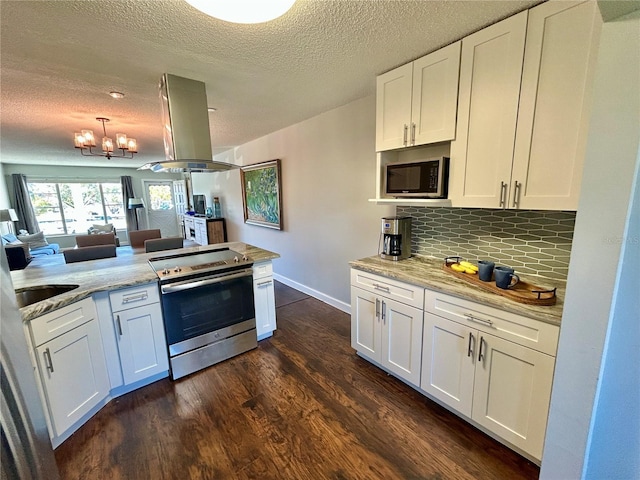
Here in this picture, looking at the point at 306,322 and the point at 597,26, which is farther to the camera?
the point at 306,322

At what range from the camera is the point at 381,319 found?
2.09m

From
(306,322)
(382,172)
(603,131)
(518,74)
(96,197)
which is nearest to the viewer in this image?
(603,131)

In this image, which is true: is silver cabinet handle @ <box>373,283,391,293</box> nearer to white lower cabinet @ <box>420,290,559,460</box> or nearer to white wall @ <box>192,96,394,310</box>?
white lower cabinet @ <box>420,290,559,460</box>

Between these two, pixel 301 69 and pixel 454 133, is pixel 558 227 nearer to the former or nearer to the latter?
pixel 454 133

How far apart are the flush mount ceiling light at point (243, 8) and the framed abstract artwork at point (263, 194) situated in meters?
2.83

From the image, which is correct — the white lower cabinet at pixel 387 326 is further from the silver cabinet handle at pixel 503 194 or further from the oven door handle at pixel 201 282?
the oven door handle at pixel 201 282

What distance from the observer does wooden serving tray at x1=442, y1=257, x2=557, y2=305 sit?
1.37m

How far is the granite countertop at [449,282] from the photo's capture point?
1321 millimetres

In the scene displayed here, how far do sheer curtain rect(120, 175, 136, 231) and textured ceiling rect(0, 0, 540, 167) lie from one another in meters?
5.56

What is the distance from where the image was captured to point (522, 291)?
4.91 ft

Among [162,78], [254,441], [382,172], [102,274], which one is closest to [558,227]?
[382,172]

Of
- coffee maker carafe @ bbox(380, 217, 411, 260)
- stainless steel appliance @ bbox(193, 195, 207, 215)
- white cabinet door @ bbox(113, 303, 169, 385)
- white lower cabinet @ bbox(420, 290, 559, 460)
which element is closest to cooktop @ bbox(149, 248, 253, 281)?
white cabinet door @ bbox(113, 303, 169, 385)

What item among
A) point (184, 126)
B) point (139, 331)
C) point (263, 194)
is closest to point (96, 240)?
point (263, 194)

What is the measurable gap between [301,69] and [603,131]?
185cm
